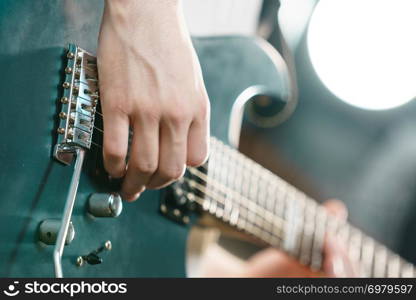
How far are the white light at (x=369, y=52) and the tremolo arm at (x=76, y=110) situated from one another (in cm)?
118

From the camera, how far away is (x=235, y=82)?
3.41 feet

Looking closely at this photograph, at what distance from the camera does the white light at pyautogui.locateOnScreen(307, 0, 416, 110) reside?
171 centimetres

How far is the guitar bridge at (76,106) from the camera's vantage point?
629mm

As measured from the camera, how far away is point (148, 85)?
59 cm

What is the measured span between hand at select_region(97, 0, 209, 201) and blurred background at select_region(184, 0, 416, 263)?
2.81 ft

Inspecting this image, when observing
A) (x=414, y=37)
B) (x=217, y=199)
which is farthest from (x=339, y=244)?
(x=414, y=37)

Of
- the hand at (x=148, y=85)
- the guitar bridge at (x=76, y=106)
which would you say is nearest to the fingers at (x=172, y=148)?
the hand at (x=148, y=85)

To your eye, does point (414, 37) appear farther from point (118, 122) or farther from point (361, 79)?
point (118, 122)

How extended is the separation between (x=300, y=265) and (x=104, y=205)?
762 mm

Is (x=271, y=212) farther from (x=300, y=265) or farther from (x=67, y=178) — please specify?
(x=67, y=178)

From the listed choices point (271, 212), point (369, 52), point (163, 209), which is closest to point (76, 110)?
point (163, 209)

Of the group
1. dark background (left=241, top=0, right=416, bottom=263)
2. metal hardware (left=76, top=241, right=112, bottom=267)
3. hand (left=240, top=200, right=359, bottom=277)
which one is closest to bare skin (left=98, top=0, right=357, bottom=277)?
metal hardware (left=76, top=241, right=112, bottom=267)

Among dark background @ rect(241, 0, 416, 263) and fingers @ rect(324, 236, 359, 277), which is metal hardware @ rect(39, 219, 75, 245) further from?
dark background @ rect(241, 0, 416, 263)

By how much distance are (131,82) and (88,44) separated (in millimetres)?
146
